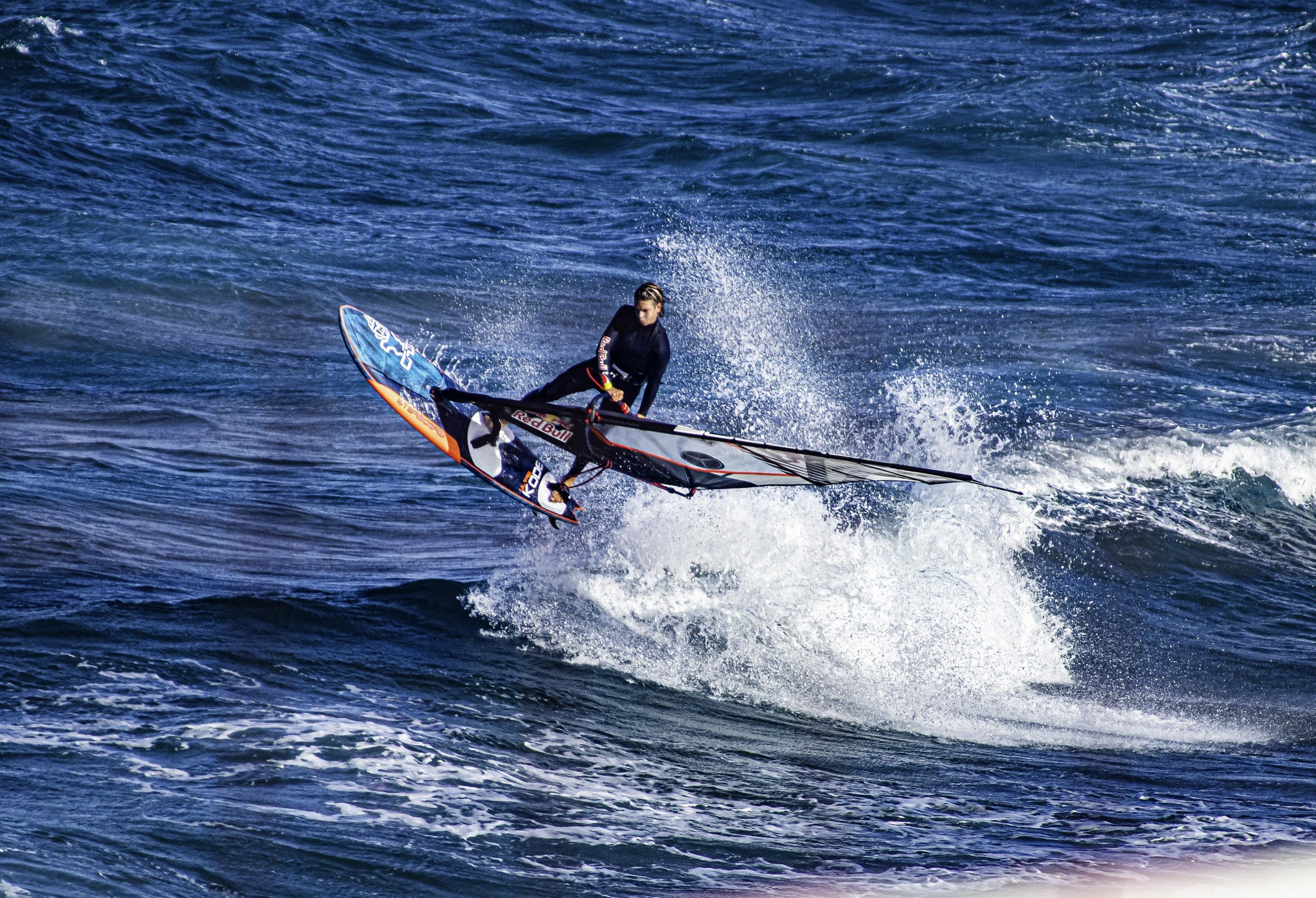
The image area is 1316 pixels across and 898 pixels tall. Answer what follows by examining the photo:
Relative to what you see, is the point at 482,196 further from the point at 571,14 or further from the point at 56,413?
the point at 571,14

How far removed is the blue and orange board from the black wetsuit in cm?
85

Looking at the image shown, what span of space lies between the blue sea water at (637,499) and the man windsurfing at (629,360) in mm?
1863

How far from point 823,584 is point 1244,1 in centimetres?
4182

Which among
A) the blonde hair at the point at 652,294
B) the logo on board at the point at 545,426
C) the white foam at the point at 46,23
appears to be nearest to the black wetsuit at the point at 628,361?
the blonde hair at the point at 652,294

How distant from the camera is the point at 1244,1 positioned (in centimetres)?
4278

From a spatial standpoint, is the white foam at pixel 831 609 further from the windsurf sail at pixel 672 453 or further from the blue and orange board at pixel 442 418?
the windsurf sail at pixel 672 453

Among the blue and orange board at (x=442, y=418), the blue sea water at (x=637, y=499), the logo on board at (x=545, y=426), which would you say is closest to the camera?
the blue sea water at (x=637, y=499)

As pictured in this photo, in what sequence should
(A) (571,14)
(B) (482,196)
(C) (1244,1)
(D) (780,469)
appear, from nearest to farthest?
(D) (780,469) → (B) (482,196) → (A) (571,14) → (C) (1244,1)

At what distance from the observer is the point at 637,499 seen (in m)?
11.1

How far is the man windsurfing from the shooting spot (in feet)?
27.3

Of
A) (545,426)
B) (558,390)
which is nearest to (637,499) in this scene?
(545,426)

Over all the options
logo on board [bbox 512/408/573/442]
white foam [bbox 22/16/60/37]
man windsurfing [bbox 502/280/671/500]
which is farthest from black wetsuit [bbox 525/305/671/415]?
white foam [bbox 22/16/60/37]

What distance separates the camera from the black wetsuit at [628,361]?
8.50 metres

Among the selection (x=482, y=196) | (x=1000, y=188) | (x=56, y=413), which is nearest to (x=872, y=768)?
(x=56, y=413)
